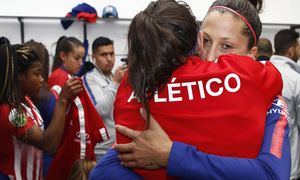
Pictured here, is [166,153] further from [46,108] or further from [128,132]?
[46,108]

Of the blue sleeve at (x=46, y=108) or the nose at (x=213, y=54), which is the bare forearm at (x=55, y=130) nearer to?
the blue sleeve at (x=46, y=108)

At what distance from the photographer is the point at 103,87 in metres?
2.74

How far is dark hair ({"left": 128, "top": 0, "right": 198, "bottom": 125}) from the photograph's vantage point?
2.35ft

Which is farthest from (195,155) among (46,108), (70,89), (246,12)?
(46,108)

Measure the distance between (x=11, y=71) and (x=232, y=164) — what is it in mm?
1341

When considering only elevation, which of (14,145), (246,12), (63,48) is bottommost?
(14,145)

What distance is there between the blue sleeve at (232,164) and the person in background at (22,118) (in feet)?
3.59

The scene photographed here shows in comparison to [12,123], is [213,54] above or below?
above

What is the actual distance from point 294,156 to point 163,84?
2.19 m

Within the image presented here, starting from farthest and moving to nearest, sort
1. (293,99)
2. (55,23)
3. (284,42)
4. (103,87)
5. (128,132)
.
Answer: (55,23) → (284,42) → (103,87) → (293,99) → (128,132)

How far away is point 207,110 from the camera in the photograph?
71cm

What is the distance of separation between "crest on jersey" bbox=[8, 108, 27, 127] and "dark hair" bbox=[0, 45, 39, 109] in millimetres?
25

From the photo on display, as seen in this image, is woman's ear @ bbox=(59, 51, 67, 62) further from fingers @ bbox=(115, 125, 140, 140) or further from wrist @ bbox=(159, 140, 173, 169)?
wrist @ bbox=(159, 140, 173, 169)

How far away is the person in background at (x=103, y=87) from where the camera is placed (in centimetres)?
254
